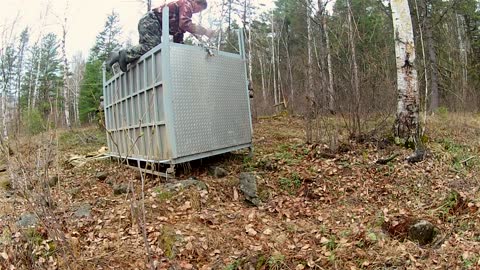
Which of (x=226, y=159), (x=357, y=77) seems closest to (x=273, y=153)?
(x=226, y=159)

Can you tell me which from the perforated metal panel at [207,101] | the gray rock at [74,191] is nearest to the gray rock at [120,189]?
the gray rock at [74,191]

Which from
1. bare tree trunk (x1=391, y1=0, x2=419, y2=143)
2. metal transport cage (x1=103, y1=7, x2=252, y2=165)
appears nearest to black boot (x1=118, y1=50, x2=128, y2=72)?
metal transport cage (x1=103, y1=7, x2=252, y2=165)

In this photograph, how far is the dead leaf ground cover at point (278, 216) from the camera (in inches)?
103

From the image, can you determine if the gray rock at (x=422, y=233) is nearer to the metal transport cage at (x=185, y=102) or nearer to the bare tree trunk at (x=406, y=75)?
the bare tree trunk at (x=406, y=75)

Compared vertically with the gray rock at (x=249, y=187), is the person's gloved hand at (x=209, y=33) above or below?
above

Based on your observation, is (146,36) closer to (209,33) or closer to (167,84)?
(209,33)

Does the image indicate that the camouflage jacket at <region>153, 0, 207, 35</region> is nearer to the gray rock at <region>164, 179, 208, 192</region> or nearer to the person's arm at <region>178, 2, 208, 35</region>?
the person's arm at <region>178, 2, 208, 35</region>

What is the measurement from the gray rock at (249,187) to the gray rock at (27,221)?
232 cm

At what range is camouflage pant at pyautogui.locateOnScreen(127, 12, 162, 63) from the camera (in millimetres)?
5008

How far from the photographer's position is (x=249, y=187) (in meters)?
4.33

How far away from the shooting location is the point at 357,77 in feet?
19.0

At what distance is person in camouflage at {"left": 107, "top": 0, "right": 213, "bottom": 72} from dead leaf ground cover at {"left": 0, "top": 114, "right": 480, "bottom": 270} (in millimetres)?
1922

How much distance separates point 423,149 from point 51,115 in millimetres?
4804

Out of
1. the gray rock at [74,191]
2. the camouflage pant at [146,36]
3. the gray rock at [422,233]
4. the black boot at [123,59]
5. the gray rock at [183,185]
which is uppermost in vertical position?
the camouflage pant at [146,36]
